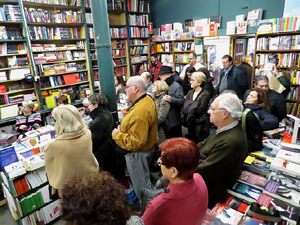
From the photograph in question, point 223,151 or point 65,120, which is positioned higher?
point 65,120

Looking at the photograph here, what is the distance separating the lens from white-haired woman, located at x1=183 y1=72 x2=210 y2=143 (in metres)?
3.32

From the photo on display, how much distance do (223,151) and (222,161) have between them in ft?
0.28

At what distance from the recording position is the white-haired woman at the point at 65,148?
5.88 feet

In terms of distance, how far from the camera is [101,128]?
2.60m

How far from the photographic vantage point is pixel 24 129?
11.2ft

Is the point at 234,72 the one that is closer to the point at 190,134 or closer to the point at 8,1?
the point at 190,134

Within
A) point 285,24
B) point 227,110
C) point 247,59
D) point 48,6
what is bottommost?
point 227,110

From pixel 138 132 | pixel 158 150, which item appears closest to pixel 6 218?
pixel 138 132

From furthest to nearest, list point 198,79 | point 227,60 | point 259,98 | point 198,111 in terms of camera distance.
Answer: point 227,60, point 198,79, point 198,111, point 259,98

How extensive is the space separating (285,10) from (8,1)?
20.1ft

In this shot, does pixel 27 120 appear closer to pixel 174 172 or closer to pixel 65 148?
pixel 65 148

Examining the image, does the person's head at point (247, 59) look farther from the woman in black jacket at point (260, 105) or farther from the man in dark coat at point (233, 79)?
the woman in black jacket at point (260, 105)

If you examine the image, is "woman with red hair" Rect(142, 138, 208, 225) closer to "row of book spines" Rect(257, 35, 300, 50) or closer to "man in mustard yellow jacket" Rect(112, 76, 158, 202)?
"man in mustard yellow jacket" Rect(112, 76, 158, 202)

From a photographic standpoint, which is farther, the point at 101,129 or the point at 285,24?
the point at 285,24
